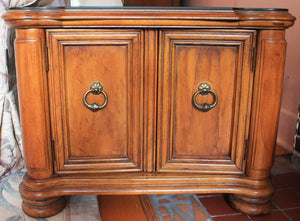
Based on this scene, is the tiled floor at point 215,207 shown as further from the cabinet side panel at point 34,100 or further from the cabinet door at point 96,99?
the cabinet side panel at point 34,100

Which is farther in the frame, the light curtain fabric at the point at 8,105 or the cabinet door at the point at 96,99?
the light curtain fabric at the point at 8,105

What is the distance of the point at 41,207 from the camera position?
1109mm

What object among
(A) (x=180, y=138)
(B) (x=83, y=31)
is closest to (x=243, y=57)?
(A) (x=180, y=138)

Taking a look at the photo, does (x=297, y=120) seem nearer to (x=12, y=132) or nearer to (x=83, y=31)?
(x=83, y=31)

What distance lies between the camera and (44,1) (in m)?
1.37

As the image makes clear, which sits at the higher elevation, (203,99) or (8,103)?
(203,99)

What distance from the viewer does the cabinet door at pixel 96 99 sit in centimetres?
100

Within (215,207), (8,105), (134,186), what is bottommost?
(215,207)

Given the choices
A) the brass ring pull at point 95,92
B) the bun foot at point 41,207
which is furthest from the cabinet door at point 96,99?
the bun foot at point 41,207

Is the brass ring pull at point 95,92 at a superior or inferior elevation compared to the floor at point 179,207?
superior

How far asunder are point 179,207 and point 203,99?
0.43 metres

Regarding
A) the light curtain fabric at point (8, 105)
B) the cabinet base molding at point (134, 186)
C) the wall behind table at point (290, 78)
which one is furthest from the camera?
the wall behind table at point (290, 78)

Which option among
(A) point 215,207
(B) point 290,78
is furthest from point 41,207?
(B) point 290,78

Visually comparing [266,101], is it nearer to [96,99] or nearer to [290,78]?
[96,99]
